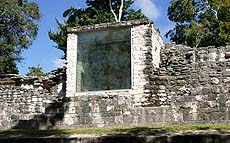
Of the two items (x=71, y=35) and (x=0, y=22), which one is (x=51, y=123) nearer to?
(x=71, y=35)

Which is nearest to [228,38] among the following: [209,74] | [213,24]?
[213,24]

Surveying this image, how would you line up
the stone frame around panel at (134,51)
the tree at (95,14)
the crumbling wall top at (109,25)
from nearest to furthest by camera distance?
the stone frame around panel at (134,51) → the crumbling wall top at (109,25) → the tree at (95,14)

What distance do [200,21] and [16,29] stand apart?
46.6 ft

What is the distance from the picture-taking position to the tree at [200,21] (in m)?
28.7

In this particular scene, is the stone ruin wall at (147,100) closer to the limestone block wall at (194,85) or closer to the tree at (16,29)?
the limestone block wall at (194,85)

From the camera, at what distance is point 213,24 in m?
29.6

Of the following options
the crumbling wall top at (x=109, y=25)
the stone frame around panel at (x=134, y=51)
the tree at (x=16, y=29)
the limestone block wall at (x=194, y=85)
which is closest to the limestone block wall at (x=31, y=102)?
the stone frame around panel at (x=134, y=51)

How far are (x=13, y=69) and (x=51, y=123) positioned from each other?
1951cm

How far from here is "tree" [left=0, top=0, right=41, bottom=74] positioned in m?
27.6

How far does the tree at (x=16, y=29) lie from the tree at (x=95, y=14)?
5.48 ft

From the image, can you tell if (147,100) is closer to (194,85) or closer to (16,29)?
(194,85)

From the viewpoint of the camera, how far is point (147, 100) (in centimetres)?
1186

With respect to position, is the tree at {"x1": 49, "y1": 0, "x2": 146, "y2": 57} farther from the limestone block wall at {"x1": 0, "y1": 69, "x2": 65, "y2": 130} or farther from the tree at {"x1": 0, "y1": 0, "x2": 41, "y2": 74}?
the limestone block wall at {"x1": 0, "y1": 69, "x2": 65, "y2": 130}

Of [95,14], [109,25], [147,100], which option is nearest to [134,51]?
[109,25]
